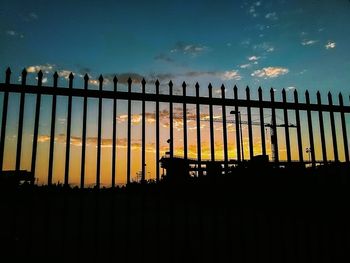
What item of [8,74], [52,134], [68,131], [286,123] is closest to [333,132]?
[286,123]

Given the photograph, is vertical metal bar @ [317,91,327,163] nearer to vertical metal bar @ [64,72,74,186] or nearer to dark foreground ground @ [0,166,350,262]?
Answer: dark foreground ground @ [0,166,350,262]

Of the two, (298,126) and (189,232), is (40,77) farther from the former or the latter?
(189,232)

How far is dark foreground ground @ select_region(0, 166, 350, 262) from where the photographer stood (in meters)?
4.06

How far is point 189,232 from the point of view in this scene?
9797 millimetres

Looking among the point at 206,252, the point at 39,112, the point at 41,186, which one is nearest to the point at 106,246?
the point at 206,252

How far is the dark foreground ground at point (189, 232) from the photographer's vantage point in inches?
160

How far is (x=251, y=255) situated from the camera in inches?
257

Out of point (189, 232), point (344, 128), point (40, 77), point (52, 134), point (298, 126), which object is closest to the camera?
point (52, 134)

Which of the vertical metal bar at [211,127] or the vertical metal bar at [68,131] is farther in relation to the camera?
the vertical metal bar at [211,127]

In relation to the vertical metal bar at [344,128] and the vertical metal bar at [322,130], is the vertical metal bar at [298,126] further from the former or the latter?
the vertical metal bar at [344,128]

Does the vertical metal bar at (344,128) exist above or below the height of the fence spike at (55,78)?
below

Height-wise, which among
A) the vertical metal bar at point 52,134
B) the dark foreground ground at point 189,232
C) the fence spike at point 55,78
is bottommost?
the dark foreground ground at point 189,232

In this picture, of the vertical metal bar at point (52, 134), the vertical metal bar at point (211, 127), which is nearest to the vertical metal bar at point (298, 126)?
the vertical metal bar at point (211, 127)

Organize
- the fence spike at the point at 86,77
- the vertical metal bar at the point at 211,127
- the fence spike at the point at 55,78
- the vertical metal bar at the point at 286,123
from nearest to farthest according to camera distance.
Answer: the fence spike at the point at 55,78, the fence spike at the point at 86,77, the vertical metal bar at the point at 211,127, the vertical metal bar at the point at 286,123
